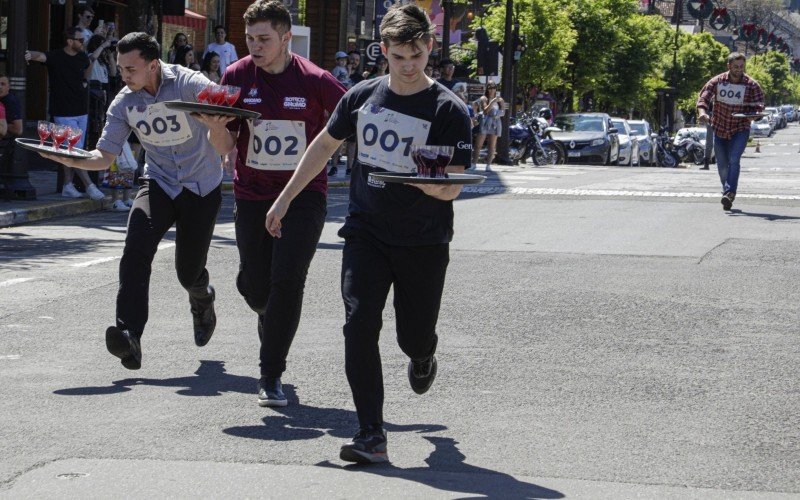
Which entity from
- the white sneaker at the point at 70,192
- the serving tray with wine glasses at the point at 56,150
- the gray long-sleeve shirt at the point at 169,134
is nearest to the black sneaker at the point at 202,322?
the gray long-sleeve shirt at the point at 169,134

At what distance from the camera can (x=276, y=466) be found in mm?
5273

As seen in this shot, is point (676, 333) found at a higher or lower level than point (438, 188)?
lower

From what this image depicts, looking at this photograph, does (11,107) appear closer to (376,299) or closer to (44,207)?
(44,207)

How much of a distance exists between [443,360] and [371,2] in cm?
3930

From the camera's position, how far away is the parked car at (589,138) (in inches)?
1489

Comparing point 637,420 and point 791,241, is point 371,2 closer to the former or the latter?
point 791,241

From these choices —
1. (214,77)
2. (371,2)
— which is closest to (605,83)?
(371,2)

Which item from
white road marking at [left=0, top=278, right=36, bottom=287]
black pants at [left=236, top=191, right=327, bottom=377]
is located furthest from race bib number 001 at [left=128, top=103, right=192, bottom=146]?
white road marking at [left=0, top=278, right=36, bottom=287]

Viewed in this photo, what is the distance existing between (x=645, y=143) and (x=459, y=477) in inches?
1579

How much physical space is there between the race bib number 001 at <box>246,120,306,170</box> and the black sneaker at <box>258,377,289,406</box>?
40.6 inches

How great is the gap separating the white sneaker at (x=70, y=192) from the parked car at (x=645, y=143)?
28604 millimetres

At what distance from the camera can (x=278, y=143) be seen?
6.68m

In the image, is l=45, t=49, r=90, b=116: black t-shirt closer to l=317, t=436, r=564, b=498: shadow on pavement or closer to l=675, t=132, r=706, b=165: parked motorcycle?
l=317, t=436, r=564, b=498: shadow on pavement

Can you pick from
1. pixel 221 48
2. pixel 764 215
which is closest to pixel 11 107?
pixel 221 48
